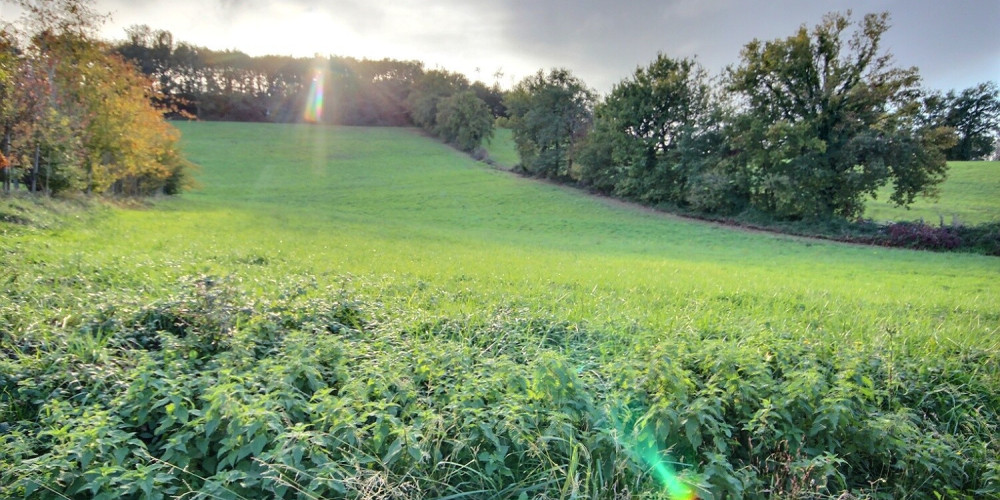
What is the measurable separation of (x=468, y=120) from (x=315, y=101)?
27.6m

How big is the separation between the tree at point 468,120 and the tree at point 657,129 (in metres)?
22.0

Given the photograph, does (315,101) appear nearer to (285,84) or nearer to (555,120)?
(285,84)

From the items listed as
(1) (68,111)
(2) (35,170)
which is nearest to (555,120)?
(1) (68,111)

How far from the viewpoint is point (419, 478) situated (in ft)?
10.8

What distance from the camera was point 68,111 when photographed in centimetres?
1825

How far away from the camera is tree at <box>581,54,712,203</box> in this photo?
1367 inches

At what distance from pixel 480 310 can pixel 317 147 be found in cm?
5256

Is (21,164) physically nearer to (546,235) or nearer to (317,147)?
(546,235)

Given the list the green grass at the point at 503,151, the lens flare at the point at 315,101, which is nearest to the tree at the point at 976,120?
the green grass at the point at 503,151

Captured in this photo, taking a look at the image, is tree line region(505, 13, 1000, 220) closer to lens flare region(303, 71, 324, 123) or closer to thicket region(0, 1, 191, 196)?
thicket region(0, 1, 191, 196)

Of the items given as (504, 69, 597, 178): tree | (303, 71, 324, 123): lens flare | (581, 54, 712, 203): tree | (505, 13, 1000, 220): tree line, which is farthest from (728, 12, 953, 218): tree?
(303, 71, 324, 123): lens flare

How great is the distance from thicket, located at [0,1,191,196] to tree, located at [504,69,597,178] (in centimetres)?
3082

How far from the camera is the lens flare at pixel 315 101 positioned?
69938mm

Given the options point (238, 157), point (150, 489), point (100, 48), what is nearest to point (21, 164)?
point (100, 48)
